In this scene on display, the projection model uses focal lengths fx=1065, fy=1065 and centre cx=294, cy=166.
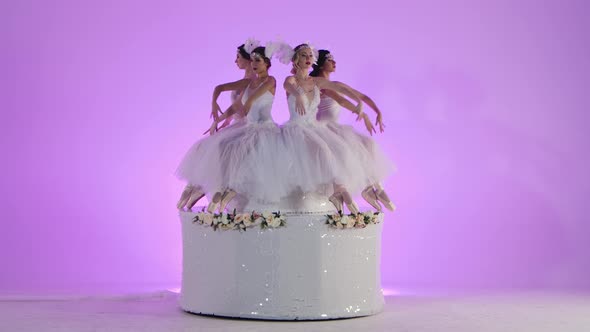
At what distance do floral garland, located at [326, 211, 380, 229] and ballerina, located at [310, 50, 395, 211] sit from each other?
0.23 metres

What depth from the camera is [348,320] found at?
6902 millimetres

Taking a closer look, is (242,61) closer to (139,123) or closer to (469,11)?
(139,123)

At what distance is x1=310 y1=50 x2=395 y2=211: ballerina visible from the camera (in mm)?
7156

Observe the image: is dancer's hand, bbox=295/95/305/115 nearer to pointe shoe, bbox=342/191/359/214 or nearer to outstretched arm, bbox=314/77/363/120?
outstretched arm, bbox=314/77/363/120

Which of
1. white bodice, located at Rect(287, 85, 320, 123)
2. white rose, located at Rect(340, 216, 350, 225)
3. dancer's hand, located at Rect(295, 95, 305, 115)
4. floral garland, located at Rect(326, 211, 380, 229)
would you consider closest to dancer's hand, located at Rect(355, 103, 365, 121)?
white bodice, located at Rect(287, 85, 320, 123)

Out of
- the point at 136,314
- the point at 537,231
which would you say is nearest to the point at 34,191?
the point at 136,314

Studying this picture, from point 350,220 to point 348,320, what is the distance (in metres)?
0.65

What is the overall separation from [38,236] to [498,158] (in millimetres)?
4137

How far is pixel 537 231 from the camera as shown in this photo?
9742 millimetres

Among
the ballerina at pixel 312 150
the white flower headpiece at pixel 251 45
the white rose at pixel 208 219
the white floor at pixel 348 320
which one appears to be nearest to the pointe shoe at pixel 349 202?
the ballerina at pixel 312 150

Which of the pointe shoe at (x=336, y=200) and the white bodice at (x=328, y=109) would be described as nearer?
the pointe shoe at (x=336, y=200)

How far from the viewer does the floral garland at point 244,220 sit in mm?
6742

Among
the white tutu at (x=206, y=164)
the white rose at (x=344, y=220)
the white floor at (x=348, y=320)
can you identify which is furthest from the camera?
the white tutu at (x=206, y=164)

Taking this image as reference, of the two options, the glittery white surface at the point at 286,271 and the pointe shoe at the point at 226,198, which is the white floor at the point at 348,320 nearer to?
the glittery white surface at the point at 286,271
